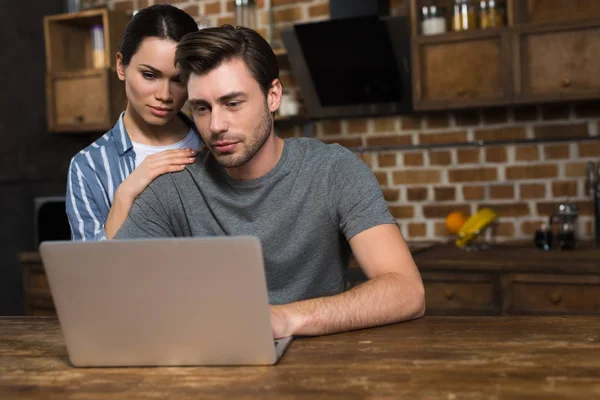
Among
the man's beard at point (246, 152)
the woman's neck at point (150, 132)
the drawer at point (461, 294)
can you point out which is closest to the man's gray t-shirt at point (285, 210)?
the man's beard at point (246, 152)

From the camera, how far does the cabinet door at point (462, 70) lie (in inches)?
117

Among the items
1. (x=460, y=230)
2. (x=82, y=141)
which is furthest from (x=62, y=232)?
(x=460, y=230)

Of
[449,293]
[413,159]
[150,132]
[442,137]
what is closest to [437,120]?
[442,137]

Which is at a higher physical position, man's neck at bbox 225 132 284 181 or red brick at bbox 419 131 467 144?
red brick at bbox 419 131 467 144

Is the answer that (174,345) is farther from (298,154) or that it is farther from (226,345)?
(298,154)

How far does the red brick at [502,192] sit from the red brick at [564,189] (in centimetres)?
17

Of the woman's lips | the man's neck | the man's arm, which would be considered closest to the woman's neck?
the woman's lips

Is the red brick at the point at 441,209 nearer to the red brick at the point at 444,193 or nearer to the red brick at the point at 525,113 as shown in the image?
the red brick at the point at 444,193

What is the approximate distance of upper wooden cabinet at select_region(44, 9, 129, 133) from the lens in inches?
146

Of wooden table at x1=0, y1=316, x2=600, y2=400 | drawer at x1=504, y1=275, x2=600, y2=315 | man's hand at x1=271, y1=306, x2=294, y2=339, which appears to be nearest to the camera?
wooden table at x1=0, y1=316, x2=600, y2=400

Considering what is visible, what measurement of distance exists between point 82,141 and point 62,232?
62 cm

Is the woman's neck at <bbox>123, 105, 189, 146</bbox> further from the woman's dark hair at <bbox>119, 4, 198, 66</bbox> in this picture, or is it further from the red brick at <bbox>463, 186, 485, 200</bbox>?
the red brick at <bbox>463, 186, 485, 200</bbox>

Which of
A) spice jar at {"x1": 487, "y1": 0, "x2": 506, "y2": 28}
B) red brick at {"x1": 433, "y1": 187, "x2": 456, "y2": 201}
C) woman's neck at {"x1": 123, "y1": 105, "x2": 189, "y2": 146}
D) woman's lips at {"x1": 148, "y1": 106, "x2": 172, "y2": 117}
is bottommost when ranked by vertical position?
red brick at {"x1": 433, "y1": 187, "x2": 456, "y2": 201}

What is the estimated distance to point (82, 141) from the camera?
13.5 ft
